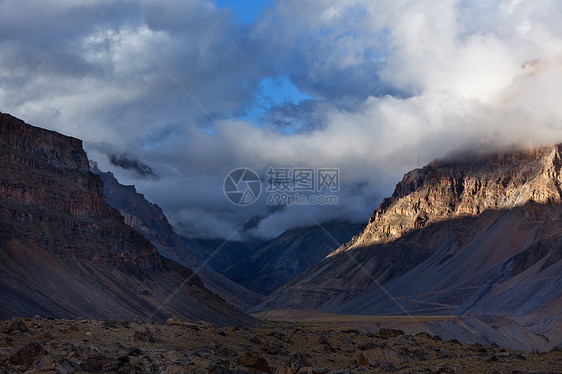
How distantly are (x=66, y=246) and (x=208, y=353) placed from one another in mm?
131884

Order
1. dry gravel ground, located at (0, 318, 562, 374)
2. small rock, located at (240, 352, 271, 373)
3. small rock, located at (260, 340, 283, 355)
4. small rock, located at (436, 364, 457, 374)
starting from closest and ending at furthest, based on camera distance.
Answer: small rock, located at (436, 364, 457, 374) → dry gravel ground, located at (0, 318, 562, 374) → small rock, located at (240, 352, 271, 373) → small rock, located at (260, 340, 283, 355)

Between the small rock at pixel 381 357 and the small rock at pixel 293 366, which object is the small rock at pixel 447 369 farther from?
the small rock at pixel 381 357

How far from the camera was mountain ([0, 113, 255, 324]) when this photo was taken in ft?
438

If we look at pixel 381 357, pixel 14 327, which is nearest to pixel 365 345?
pixel 381 357

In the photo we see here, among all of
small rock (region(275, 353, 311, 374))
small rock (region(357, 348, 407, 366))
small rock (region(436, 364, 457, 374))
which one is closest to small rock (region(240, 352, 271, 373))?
small rock (region(275, 353, 311, 374))

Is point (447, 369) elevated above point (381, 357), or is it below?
above

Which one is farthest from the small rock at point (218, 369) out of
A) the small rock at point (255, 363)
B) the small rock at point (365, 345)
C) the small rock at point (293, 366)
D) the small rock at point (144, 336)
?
the small rock at point (365, 345)

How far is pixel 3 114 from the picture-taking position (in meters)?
166

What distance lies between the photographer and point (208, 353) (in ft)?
133

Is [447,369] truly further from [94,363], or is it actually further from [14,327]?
[14,327]

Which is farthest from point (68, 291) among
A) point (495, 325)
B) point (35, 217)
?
point (495, 325)

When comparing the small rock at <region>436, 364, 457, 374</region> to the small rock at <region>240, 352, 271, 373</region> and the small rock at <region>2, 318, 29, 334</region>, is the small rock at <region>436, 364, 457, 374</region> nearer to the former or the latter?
the small rock at <region>240, 352, 271, 373</region>

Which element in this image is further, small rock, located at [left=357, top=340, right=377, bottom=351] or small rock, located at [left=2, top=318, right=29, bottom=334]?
small rock, located at [left=357, top=340, right=377, bottom=351]

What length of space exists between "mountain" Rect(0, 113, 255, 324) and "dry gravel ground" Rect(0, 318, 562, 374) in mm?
72959
